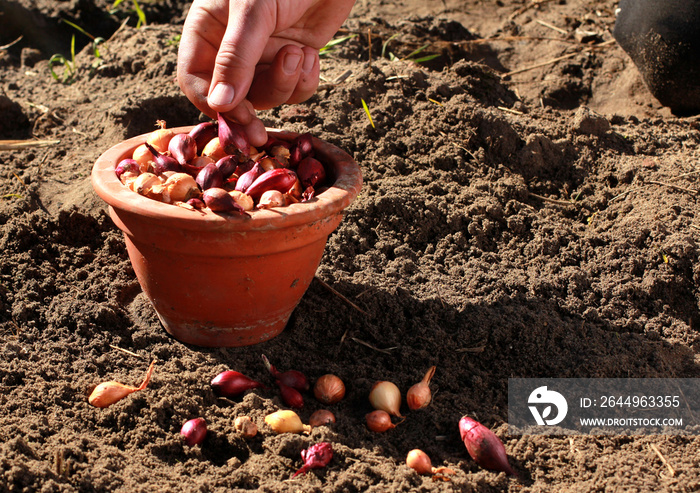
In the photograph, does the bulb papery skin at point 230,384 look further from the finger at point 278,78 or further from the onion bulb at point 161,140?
the finger at point 278,78

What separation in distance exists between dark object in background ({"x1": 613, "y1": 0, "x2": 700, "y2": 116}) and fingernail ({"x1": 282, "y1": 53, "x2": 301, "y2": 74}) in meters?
2.78

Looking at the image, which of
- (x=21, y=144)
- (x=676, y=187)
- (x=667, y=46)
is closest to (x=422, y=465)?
(x=676, y=187)

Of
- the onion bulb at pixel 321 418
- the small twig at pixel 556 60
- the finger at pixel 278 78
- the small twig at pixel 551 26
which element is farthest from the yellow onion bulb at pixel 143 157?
the small twig at pixel 551 26

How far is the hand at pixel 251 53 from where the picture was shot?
2059mm

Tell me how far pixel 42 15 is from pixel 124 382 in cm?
412

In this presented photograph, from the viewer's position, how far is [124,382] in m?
2.12

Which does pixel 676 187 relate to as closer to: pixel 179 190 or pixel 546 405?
pixel 546 405

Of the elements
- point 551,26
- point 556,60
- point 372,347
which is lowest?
point 372,347

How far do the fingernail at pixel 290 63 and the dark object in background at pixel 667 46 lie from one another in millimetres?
2782

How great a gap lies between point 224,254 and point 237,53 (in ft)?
2.17

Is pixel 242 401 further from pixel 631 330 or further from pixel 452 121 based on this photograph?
pixel 452 121

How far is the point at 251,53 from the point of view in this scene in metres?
2.06

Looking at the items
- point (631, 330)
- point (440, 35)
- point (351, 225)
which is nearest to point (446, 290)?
point (351, 225)

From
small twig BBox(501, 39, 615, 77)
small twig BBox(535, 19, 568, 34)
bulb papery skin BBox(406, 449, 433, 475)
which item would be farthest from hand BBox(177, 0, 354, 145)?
small twig BBox(535, 19, 568, 34)
